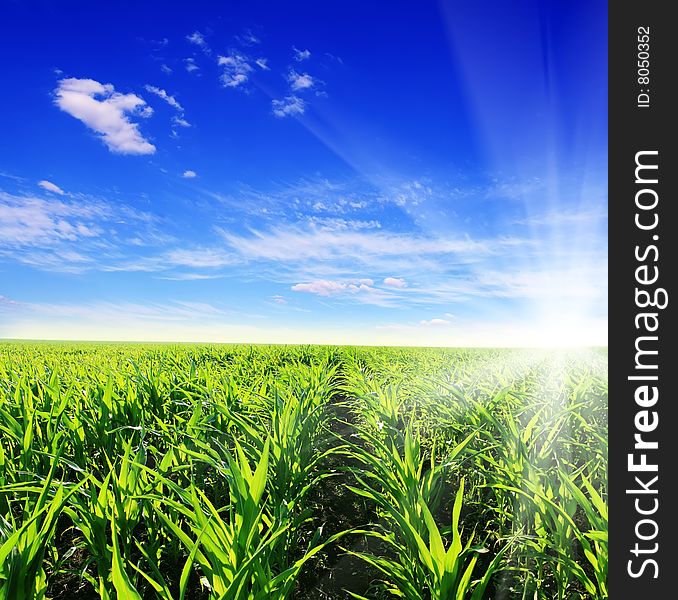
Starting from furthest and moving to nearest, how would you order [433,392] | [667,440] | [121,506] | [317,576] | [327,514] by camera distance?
[433,392] < [327,514] < [317,576] < [121,506] < [667,440]

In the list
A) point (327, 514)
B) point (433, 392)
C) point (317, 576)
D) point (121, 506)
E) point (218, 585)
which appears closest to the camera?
point (218, 585)

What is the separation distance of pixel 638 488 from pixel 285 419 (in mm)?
1597

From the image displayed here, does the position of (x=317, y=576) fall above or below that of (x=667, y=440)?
below

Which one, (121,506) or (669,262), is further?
(121,506)

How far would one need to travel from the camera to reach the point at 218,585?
141cm

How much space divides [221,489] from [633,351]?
2.11m

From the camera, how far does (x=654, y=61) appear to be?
1.77 meters

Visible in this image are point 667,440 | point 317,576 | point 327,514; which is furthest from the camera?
point 327,514

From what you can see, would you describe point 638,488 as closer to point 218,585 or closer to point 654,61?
point 218,585

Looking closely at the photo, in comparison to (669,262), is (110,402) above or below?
below

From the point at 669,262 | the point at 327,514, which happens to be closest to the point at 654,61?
the point at 669,262

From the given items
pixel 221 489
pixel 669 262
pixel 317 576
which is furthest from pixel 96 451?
pixel 669 262

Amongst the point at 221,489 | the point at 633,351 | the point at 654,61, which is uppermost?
the point at 654,61

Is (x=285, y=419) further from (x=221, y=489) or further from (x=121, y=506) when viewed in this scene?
(x=121, y=506)
